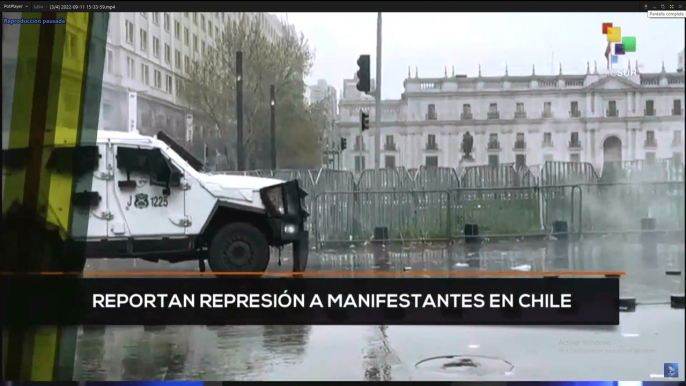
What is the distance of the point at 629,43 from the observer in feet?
10.5

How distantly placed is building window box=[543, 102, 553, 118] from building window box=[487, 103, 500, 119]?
23 centimetres

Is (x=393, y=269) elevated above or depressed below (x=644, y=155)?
below

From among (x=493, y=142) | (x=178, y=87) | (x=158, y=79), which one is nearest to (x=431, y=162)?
(x=493, y=142)

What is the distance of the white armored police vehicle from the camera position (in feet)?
11.3

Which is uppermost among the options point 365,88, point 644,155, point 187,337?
point 365,88

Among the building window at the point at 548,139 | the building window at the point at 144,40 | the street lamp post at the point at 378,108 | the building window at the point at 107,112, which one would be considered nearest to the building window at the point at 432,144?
the street lamp post at the point at 378,108

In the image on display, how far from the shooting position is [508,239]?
338 centimetres

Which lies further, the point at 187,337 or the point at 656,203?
the point at 187,337

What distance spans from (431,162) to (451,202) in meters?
0.23

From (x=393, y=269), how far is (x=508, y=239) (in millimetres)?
599

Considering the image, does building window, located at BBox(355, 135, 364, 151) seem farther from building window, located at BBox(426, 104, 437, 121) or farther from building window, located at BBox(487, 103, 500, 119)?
building window, located at BBox(487, 103, 500, 119)

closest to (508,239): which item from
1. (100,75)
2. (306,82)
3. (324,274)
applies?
(324,274)

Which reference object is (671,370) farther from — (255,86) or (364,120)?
(255,86)

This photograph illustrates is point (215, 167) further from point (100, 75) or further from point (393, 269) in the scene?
point (393, 269)
